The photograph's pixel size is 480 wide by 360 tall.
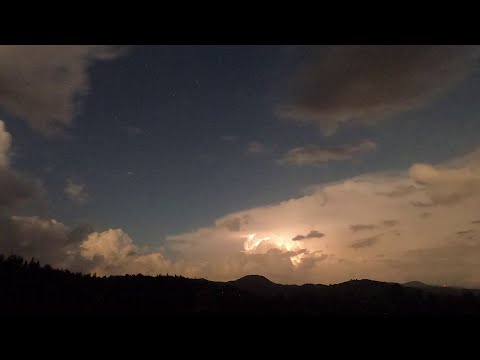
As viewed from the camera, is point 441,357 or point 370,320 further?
point 370,320

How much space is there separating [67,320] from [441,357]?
1957mm

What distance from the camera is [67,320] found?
1.68 m

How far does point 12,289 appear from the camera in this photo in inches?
4783
